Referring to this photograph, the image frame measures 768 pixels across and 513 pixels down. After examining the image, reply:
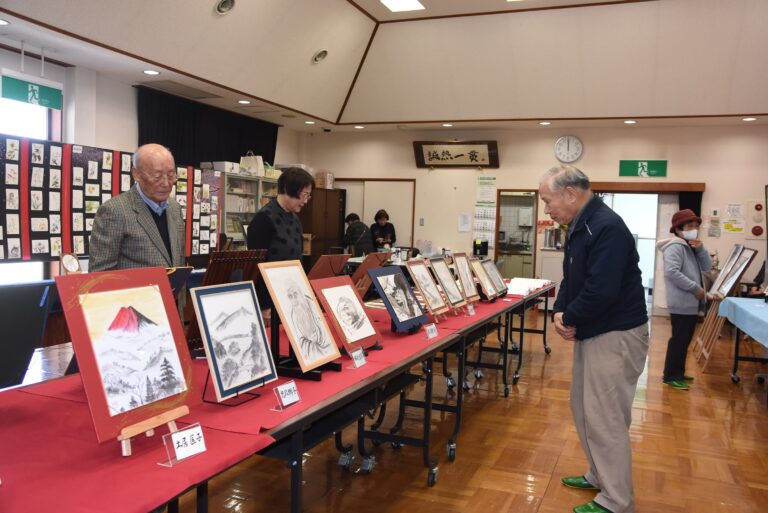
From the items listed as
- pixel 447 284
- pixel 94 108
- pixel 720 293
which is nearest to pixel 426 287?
pixel 447 284

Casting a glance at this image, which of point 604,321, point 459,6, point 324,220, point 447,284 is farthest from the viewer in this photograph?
point 324,220

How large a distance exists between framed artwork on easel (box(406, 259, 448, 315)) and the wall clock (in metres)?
6.69

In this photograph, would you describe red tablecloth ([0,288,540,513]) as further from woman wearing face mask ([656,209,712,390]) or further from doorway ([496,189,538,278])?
doorway ([496,189,538,278])

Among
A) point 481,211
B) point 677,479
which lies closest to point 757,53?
point 481,211

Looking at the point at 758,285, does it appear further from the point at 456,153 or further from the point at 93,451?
the point at 93,451

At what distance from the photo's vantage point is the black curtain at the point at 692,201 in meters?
9.02

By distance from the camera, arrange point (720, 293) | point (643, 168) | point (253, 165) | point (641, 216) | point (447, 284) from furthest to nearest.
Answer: point (641, 216), point (643, 168), point (253, 165), point (720, 293), point (447, 284)

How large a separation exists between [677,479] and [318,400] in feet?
8.00

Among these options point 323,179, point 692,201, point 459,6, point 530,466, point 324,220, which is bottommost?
point 530,466

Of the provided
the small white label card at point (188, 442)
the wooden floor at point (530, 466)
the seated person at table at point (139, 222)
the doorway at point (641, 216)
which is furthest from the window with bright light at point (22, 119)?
the doorway at point (641, 216)

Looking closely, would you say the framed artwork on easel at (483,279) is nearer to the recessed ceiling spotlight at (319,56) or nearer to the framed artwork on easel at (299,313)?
the framed artwork on easel at (299,313)

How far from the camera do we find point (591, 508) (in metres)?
2.79

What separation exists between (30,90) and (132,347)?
5767mm

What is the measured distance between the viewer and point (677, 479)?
3.31m
